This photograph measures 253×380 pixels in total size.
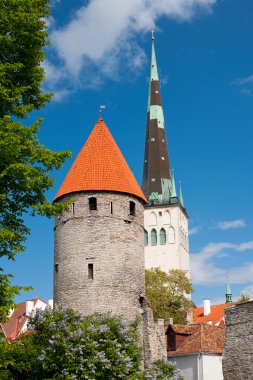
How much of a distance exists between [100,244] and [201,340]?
23.5 feet

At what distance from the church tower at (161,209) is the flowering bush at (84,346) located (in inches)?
1789

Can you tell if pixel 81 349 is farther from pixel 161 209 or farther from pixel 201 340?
pixel 161 209

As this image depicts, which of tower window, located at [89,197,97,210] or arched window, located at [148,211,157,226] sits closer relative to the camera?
tower window, located at [89,197,97,210]

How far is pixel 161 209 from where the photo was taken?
69.2m

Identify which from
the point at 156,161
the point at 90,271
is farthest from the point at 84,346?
the point at 156,161

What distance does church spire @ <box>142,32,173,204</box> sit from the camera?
6931 cm

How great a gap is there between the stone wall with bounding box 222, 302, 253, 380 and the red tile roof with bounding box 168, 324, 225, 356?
919cm

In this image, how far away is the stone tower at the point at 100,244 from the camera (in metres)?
26.1

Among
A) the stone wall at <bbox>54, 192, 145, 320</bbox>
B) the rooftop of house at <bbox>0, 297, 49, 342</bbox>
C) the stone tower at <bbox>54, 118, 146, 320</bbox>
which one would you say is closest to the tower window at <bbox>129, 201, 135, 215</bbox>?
the stone tower at <bbox>54, 118, 146, 320</bbox>

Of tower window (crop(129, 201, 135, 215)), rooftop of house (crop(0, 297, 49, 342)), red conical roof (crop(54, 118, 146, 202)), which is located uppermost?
red conical roof (crop(54, 118, 146, 202))

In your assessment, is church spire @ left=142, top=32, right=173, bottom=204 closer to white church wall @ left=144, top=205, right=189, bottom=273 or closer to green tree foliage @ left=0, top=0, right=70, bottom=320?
white church wall @ left=144, top=205, right=189, bottom=273

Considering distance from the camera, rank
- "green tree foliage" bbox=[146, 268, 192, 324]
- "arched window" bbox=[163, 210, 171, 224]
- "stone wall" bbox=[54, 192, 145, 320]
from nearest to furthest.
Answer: "stone wall" bbox=[54, 192, 145, 320] < "green tree foliage" bbox=[146, 268, 192, 324] < "arched window" bbox=[163, 210, 171, 224]

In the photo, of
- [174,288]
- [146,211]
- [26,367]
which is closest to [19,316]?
[174,288]

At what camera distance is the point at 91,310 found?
2556 cm
